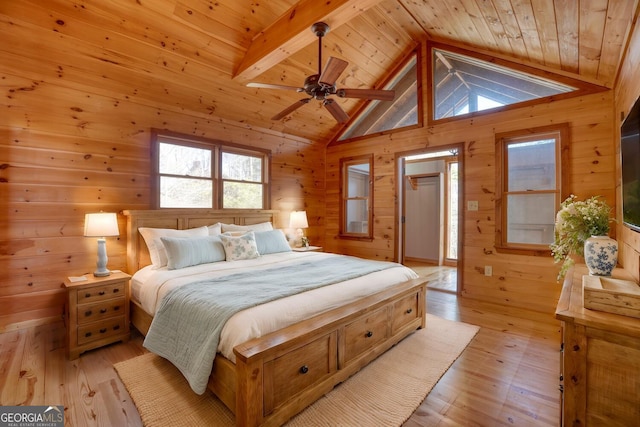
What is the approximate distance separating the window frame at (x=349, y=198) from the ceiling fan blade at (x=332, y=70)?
2747mm

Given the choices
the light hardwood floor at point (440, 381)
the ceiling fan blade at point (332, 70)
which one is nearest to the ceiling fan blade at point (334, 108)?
the ceiling fan blade at point (332, 70)

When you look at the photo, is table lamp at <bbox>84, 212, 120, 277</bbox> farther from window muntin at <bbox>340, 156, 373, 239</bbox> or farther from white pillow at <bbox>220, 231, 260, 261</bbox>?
window muntin at <bbox>340, 156, 373, 239</bbox>

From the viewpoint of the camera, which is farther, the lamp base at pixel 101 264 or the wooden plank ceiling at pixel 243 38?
the lamp base at pixel 101 264

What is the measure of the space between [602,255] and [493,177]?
7.05ft

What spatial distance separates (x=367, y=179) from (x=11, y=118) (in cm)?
460


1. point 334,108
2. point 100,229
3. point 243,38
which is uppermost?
point 243,38

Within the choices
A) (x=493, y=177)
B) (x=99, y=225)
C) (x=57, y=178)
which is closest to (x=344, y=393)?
(x=99, y=225)

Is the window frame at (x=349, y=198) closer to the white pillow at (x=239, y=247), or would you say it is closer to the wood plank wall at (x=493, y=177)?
the wood plank wall at (x=493, y=177)

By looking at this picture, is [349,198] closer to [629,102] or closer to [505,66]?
[505,66]

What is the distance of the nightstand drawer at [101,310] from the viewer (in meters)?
2.41

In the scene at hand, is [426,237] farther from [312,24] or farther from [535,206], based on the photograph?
[312,24]

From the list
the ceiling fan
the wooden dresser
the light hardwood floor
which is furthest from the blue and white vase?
the ceiling fan

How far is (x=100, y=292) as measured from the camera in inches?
99.3

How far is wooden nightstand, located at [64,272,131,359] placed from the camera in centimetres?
236
